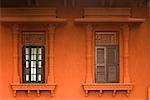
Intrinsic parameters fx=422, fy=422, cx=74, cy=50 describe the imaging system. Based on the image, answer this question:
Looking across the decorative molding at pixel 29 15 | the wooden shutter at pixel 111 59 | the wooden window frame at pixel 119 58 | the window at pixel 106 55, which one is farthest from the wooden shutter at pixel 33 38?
the wooden shutter at pixel 111 59

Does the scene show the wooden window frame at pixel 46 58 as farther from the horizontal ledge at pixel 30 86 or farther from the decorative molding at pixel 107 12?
the decorative molding at pixel 107 12

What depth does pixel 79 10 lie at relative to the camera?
12.4 metres

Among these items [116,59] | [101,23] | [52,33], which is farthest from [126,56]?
[52,33]

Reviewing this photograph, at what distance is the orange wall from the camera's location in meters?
12.3

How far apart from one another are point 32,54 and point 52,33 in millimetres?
874

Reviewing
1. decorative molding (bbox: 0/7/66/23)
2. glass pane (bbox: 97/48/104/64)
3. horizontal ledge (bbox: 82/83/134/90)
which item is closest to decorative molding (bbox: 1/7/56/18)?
decorative molding (bbox: 0/7/66/23)

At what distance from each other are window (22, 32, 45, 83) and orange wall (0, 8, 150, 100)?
0.39 meters

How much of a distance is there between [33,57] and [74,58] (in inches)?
Result: 47.6

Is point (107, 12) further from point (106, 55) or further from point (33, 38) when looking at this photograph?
point (33, 38)

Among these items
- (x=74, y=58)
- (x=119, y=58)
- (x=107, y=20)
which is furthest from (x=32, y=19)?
(x=119, y=58)

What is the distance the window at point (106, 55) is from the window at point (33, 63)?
1614 mm

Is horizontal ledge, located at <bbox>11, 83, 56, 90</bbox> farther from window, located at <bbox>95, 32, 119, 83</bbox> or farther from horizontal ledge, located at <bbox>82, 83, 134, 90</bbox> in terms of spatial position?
window, located at <bbox>95, 32, 119, 83</bbox>

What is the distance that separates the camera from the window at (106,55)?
1239cm

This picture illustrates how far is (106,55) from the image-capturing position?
12.4 metres
